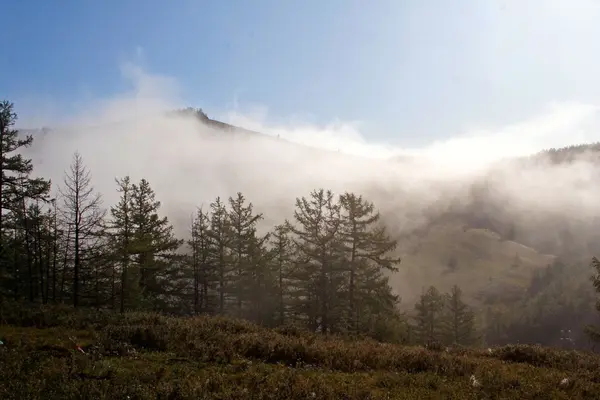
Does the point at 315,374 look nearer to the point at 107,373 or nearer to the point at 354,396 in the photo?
the point at 354,396

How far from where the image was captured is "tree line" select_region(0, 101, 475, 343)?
94.5 ft

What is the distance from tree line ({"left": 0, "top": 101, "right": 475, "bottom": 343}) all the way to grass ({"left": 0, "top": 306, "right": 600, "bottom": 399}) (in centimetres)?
1592

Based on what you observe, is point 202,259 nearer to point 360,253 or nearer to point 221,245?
point 221,245

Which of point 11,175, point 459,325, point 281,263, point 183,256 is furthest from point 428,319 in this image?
point 11,175

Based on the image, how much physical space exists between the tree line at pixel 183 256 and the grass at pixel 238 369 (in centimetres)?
1592

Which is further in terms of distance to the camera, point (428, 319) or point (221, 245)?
point (428, 319)

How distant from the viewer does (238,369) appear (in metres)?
10.5

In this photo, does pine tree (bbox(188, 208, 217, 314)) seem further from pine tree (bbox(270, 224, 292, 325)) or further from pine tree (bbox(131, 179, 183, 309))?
pine tree (bbox(270, 224, 292, 325))

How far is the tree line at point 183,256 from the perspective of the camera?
2881 cm

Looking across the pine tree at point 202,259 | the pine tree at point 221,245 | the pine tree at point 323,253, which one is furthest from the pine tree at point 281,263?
the pine tree at point 202,259

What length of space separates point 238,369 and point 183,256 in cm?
3257

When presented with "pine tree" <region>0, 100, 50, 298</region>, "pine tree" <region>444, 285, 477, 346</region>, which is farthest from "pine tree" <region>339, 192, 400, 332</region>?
"pine tree" <region>444, 285, 477, 346</region>

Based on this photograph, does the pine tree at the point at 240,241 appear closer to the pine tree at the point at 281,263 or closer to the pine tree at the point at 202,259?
the pine tree at the point at 202,259

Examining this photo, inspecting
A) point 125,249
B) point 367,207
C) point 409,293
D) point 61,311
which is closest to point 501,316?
point 409,293
